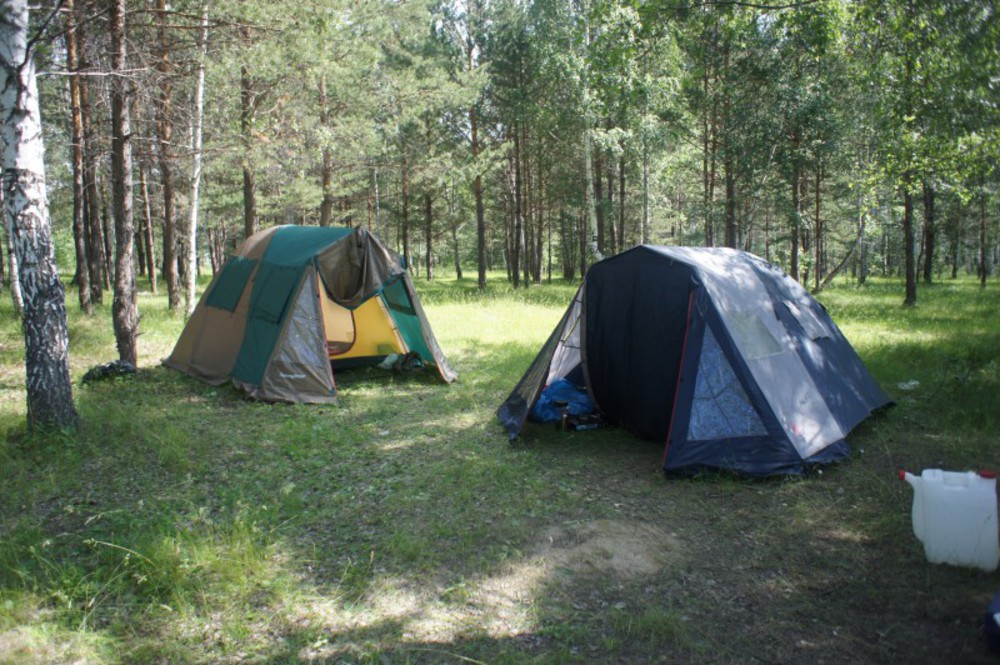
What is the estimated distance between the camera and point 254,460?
18.5 feet

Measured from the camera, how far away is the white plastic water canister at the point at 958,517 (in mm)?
3570

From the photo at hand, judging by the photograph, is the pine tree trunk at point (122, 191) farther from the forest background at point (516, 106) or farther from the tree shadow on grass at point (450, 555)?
Result: the tree shadow on grass at point (450, 555)

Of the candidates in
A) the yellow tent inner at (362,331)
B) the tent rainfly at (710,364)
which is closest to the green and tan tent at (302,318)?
the yellow tent inner at (362,331)

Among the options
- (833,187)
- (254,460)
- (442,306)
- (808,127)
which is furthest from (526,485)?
(833,187)

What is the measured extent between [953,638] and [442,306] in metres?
14.8

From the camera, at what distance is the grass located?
315cm

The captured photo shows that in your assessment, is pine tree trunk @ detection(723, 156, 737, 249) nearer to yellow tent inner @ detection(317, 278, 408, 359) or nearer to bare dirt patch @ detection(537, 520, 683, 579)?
yellow tent inner @ detection(317, 278, 408, 359)

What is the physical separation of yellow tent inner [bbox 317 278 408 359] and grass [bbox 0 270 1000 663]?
229 cm

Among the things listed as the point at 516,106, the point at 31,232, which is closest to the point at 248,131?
the point at 31,232

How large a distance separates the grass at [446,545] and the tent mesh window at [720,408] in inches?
16.5

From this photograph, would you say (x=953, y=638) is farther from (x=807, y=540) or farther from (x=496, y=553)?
(x=496, y=553)

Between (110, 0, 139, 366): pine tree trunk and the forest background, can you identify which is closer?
the forest background

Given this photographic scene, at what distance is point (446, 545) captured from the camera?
163 inches

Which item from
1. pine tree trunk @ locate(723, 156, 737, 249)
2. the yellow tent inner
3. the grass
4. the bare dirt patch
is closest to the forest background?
pine tree trunk @ locate(723, 156, 737, 249)
